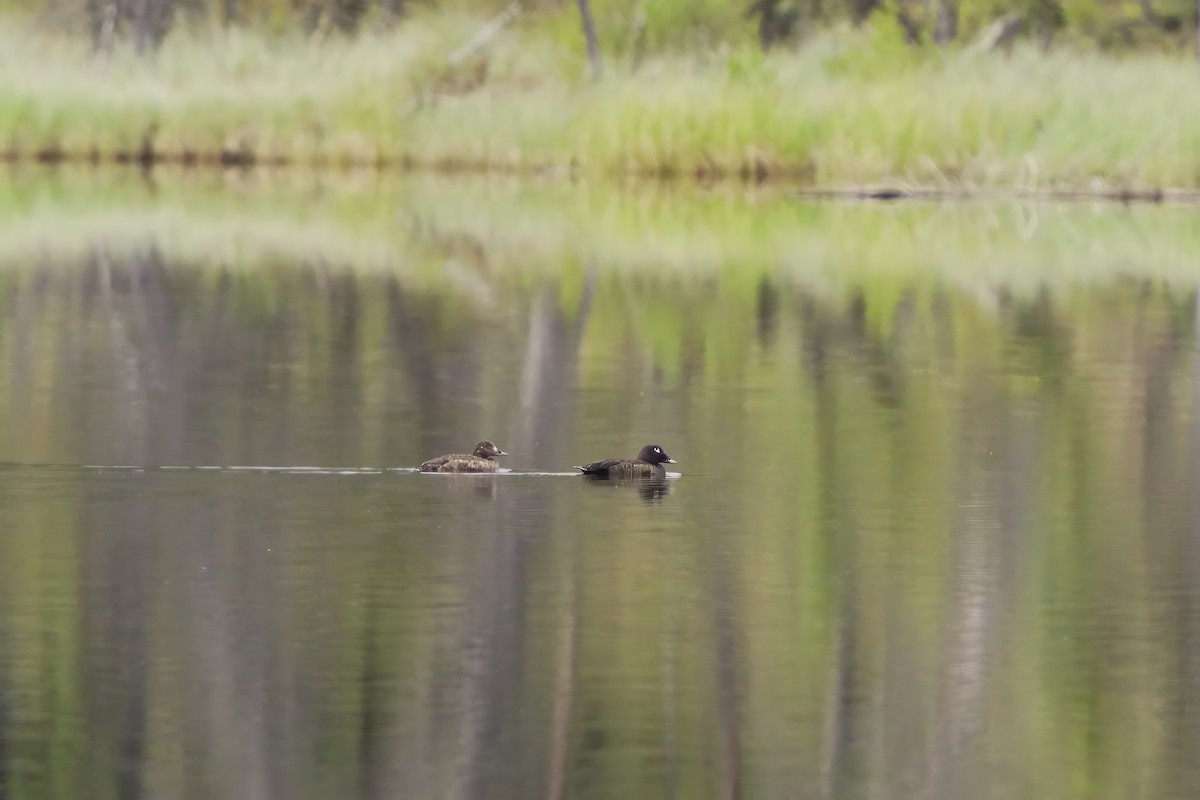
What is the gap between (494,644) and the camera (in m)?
8.77

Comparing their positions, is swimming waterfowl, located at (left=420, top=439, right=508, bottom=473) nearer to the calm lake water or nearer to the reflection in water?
the calm lake water

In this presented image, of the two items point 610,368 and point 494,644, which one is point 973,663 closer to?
point 494,644

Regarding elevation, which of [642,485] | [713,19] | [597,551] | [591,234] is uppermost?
[713,19]

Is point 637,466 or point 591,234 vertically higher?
point 591,234

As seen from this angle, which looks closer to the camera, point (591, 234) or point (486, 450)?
point (486, 450)

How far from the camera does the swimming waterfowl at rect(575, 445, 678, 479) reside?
40.1 ft

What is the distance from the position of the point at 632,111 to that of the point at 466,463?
24023 millimetres

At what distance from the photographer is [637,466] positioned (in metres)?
12.2

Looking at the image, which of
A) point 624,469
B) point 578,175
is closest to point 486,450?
point 624,469

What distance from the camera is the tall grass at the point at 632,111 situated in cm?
3378

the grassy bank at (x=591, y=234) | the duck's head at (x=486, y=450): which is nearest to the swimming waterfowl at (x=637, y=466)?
the duck's head at (x=486, y=450)

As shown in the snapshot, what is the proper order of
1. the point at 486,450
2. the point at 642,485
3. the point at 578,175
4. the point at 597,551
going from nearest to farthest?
the point at 597,551 < the point at 642,485 < the point at 486,450 < the point at 578,175

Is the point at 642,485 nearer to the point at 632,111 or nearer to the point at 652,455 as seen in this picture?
the point at 652,455

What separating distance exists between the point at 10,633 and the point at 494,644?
4.60ft
